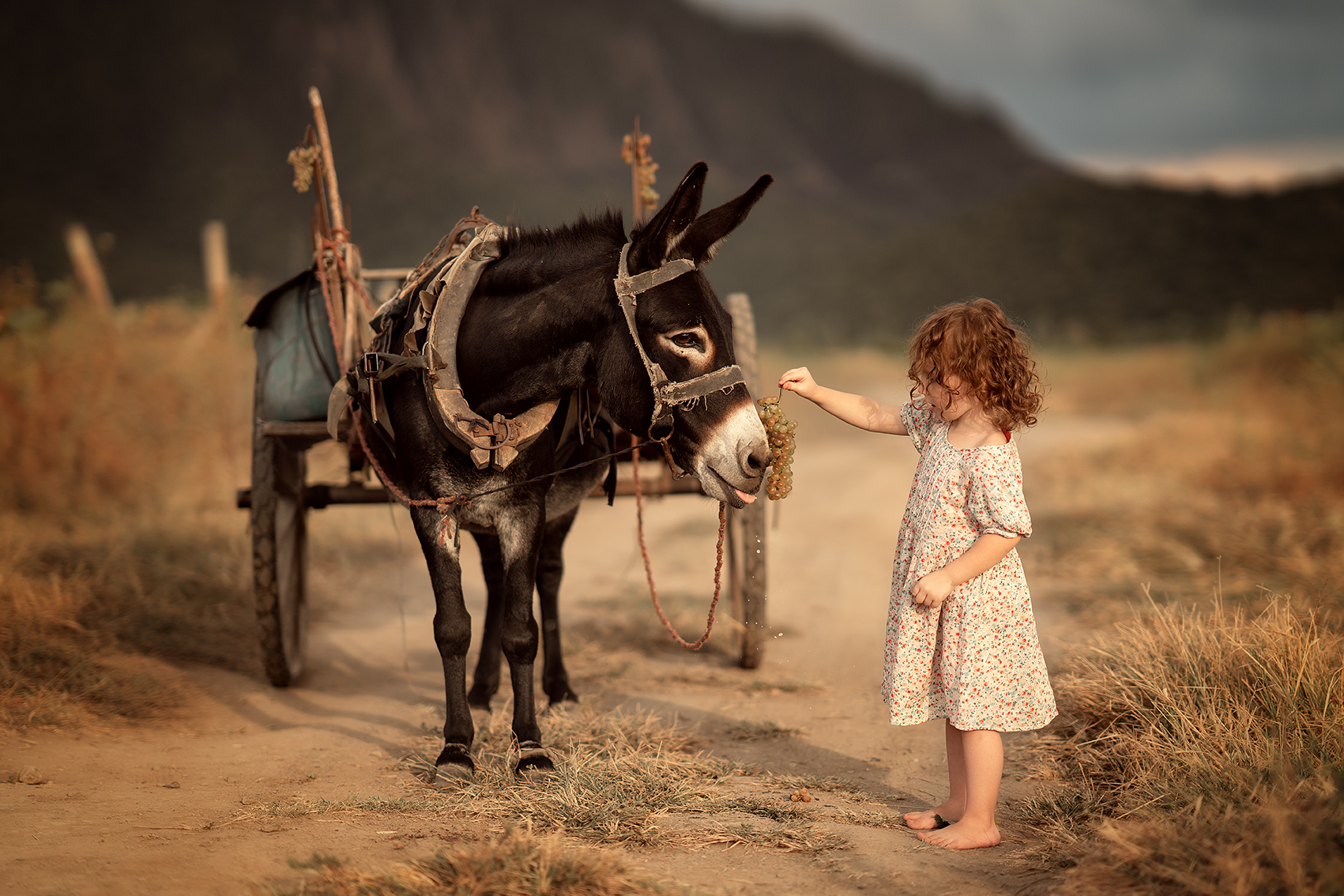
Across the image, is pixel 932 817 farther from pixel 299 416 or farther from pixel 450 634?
pixel 299 416

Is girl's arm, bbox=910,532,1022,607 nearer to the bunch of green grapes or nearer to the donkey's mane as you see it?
the bunch of green grapes

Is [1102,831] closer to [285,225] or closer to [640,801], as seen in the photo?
[640,801]

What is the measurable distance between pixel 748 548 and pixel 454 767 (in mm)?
2199

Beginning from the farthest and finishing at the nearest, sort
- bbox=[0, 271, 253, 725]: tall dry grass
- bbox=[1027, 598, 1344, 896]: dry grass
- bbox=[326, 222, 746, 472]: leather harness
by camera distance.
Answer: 1. bbox=[0, 271, 253, 725]: tall dry grass
2. bbox=[326, 222, 746, 472]: leather harness
3. bbox=[1027, 598, 1344, 896]: dry grass

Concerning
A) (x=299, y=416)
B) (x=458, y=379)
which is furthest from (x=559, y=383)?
(x=299, y=416)

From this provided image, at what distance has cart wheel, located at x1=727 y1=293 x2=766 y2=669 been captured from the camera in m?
5.00

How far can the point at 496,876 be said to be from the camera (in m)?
2.46

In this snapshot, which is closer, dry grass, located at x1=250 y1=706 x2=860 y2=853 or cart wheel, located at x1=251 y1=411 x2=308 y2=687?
dry grass, located at x1=250 y1=706 x2=860 y2=853

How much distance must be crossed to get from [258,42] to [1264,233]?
50.8 meters

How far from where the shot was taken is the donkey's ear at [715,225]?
3107 mm

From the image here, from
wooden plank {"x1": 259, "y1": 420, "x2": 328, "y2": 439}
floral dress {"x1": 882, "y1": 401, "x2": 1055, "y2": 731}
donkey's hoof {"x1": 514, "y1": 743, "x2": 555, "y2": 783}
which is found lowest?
donkey's hoof {"x1": 514, "y1": 743, "x2": 555, "y2": 783}

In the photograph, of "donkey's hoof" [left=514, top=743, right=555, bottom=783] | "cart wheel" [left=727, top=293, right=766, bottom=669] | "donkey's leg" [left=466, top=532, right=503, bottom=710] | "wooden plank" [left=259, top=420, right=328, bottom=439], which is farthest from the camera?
"cart wheel" [left=727, top=293, right=766, bottom=669]

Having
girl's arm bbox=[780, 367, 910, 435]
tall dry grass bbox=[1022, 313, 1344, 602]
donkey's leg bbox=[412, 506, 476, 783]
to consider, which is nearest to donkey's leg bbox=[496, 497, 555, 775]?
donkey's leg bbox=[412, 506, 476, 783]

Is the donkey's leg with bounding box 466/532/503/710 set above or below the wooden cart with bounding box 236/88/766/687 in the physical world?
below
